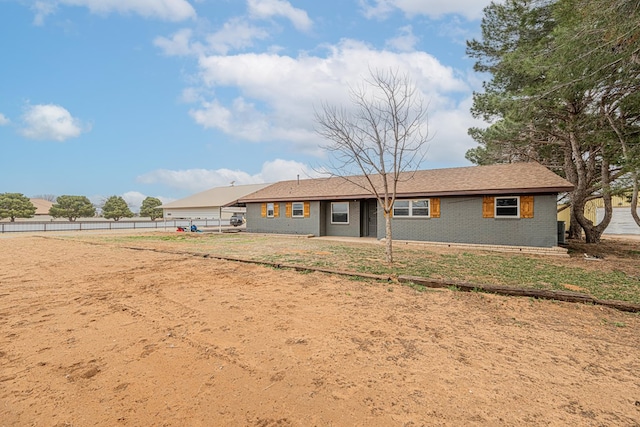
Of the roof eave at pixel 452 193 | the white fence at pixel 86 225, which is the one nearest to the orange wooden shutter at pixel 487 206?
the roof eave at pixel 452 193

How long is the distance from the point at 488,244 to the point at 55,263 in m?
15.0

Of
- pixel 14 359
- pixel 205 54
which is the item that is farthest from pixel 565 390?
pixel 205 54

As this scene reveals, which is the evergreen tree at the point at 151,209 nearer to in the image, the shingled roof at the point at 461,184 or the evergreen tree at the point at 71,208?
the evergreen tree at the point at 71,208

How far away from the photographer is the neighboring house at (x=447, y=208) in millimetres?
11688

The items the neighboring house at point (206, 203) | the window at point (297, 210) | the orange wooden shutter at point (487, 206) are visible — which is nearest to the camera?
the orange wooden shutter at point (487, 206)

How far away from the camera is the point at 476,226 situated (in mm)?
12750

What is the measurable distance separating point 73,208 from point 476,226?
1874 inches

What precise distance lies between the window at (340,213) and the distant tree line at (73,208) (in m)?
30.3

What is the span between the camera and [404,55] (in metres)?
10.2

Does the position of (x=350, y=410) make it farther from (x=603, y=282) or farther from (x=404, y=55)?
(x=404, y=55)

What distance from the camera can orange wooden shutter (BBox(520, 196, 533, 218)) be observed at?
11.7 m

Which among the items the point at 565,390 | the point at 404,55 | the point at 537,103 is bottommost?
the point at 565,390

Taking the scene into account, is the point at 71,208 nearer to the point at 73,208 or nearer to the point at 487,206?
the point at 73,208

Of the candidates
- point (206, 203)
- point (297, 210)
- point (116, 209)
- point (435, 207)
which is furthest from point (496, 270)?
point (116, 209)
